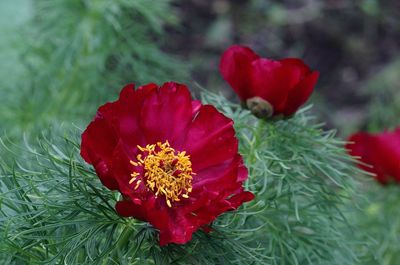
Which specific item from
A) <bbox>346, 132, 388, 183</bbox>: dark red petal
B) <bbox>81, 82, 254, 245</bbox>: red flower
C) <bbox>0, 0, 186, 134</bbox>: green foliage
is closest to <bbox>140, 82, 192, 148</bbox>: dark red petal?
<bbox>81, 82, 254, 245</bbox>: red flower

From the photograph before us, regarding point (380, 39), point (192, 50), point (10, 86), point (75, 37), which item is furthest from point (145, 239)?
point (380, 39)

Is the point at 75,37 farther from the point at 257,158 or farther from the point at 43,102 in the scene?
the point at 257,158

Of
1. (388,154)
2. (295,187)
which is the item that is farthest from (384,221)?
(295,187)

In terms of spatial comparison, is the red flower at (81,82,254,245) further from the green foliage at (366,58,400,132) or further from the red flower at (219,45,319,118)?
the green foliage at (366,58,400,132)

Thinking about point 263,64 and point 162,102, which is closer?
point 162,102

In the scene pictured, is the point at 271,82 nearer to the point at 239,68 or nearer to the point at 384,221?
the point at 239,68

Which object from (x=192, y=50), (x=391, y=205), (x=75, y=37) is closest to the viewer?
(x=391, y=205)

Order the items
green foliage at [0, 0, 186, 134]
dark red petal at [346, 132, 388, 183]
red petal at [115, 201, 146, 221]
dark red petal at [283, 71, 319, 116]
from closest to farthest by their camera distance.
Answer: red petal at [115, 201, 146, 221]
dark red petal at [283, 71, 319, 116]
dark red petal at [346, 132, 388, 183]
green foliage at [0, 0, 186, 134]
